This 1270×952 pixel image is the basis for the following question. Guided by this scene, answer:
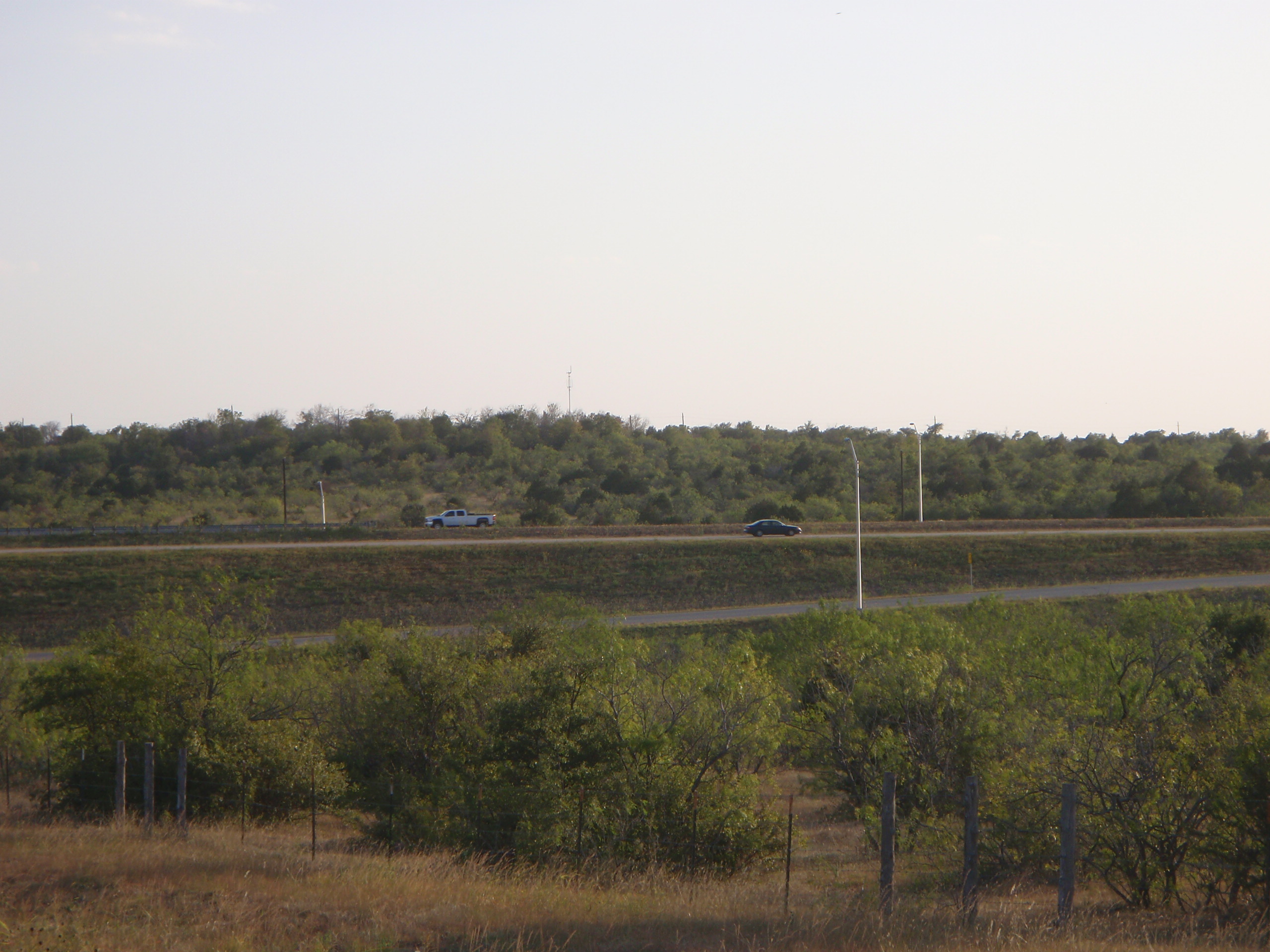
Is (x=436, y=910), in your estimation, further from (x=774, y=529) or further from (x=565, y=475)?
(x=565, y=475)

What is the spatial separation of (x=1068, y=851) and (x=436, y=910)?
17.4 feet

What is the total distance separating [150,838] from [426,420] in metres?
122

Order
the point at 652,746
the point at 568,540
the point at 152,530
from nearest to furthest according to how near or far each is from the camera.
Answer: the point at 652,746
the point at 568,540
the point at 152,530

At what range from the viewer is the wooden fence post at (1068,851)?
8.27m

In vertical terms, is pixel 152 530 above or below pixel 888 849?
above

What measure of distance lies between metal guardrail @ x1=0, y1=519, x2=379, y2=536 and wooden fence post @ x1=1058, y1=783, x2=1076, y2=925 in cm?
5181

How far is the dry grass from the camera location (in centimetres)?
765

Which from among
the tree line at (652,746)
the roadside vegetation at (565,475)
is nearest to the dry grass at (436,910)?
the tree line at (652,746)

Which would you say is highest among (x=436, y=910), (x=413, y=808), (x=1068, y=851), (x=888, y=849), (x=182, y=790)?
(x=1068, y=851)

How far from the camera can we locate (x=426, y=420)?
131375mm

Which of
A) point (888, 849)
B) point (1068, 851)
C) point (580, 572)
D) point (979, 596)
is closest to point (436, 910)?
point (888, 849)

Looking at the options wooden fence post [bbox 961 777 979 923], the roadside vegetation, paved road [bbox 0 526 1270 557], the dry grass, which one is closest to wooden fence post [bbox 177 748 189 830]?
the dry grass

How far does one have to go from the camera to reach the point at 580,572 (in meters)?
49.8

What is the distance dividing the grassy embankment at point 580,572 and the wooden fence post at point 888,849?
35.8 metres
